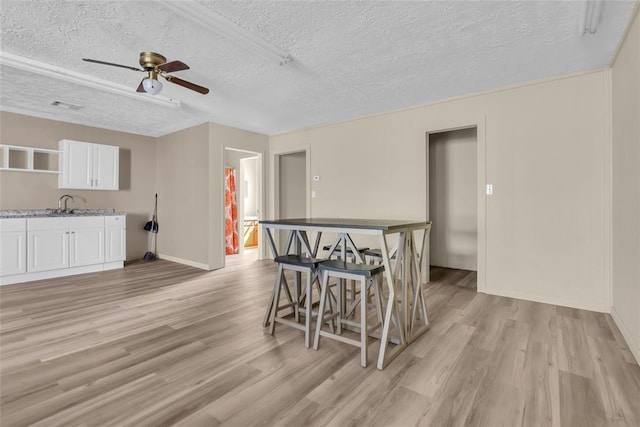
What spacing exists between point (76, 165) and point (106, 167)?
411mm

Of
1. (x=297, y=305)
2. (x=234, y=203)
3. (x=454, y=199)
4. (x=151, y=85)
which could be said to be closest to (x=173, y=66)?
(x=151, y=85)

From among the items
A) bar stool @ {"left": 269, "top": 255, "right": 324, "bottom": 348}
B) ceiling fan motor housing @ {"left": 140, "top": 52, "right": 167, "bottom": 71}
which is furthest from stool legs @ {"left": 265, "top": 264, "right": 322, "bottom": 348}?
ceiling fan motor housing @ {"left": 140, "top": 52, "right": 167, "bottom": 71}

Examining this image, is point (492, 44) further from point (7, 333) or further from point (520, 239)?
point (7, 333)

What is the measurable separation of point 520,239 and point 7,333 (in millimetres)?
4899

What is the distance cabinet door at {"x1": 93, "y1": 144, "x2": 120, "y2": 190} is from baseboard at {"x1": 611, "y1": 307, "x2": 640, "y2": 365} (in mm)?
6672

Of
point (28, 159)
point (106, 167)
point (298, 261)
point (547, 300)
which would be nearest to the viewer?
point (298, 261)

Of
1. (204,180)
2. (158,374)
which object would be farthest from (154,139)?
(158,374)

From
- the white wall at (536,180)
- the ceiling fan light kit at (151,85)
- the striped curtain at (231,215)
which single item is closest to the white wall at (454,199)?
the white wall at (536,180)

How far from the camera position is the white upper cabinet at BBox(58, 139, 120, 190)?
190 inches

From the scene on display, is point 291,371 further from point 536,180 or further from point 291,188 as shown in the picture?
point 291,188

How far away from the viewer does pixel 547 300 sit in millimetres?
3225

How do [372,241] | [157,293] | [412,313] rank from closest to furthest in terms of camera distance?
[412,313] → [157,293] → [372,241]

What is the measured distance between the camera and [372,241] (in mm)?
4680

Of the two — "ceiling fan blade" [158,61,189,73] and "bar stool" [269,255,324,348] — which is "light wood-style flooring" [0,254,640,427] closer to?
"bar stool" [269,255,324,348]
